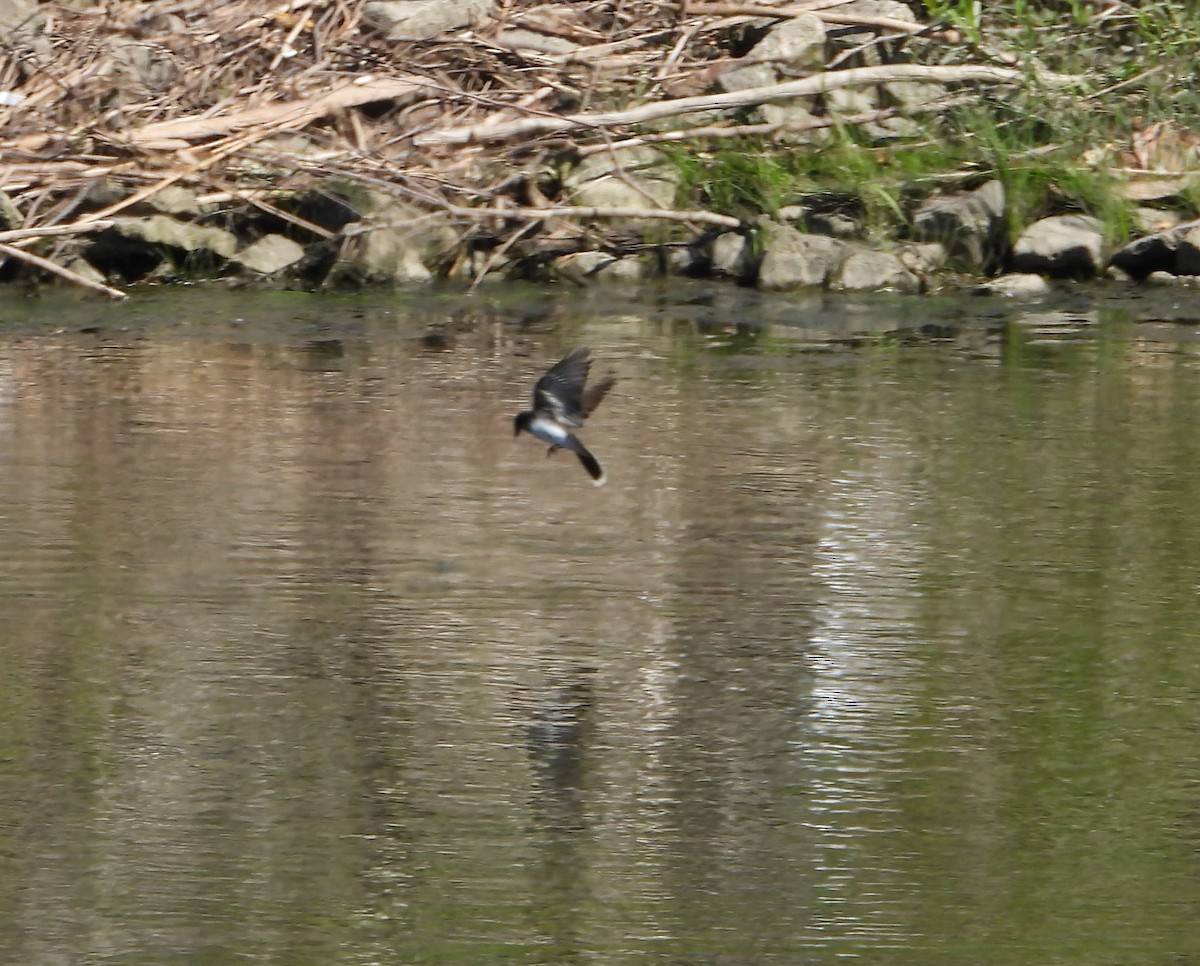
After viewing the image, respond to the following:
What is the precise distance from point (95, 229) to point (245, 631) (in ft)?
21.2

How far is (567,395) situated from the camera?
22.1 ft

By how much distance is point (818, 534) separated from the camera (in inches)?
275

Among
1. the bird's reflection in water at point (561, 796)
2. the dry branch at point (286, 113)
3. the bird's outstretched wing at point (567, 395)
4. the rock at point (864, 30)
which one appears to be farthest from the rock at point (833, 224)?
the bird's reflection in water at point (561, 796)

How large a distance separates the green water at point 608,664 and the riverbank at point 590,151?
221 centimetres

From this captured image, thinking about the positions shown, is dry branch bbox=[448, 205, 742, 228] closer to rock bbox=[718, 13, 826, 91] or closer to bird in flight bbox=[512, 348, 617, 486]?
rock bbox=[718, 13, 826, 91]

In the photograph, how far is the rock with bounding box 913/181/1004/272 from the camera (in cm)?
1201

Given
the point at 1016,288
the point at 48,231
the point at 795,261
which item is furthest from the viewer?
the point at 795,261

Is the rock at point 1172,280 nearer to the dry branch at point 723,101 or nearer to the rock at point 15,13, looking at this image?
the dry branch at point 723,101

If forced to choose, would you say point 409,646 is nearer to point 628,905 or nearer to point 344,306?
point 628,905

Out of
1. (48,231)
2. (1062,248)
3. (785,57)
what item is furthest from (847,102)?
(48,231)

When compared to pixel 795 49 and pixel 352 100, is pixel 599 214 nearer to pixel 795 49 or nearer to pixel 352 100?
pixel 352 100

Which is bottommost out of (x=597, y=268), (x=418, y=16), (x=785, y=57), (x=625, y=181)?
(x=597, y=268)

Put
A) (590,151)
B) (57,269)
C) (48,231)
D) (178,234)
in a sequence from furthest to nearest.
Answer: (590,151) < (178,234) < (48,231) < (57,269)

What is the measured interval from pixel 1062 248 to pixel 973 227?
52cm
